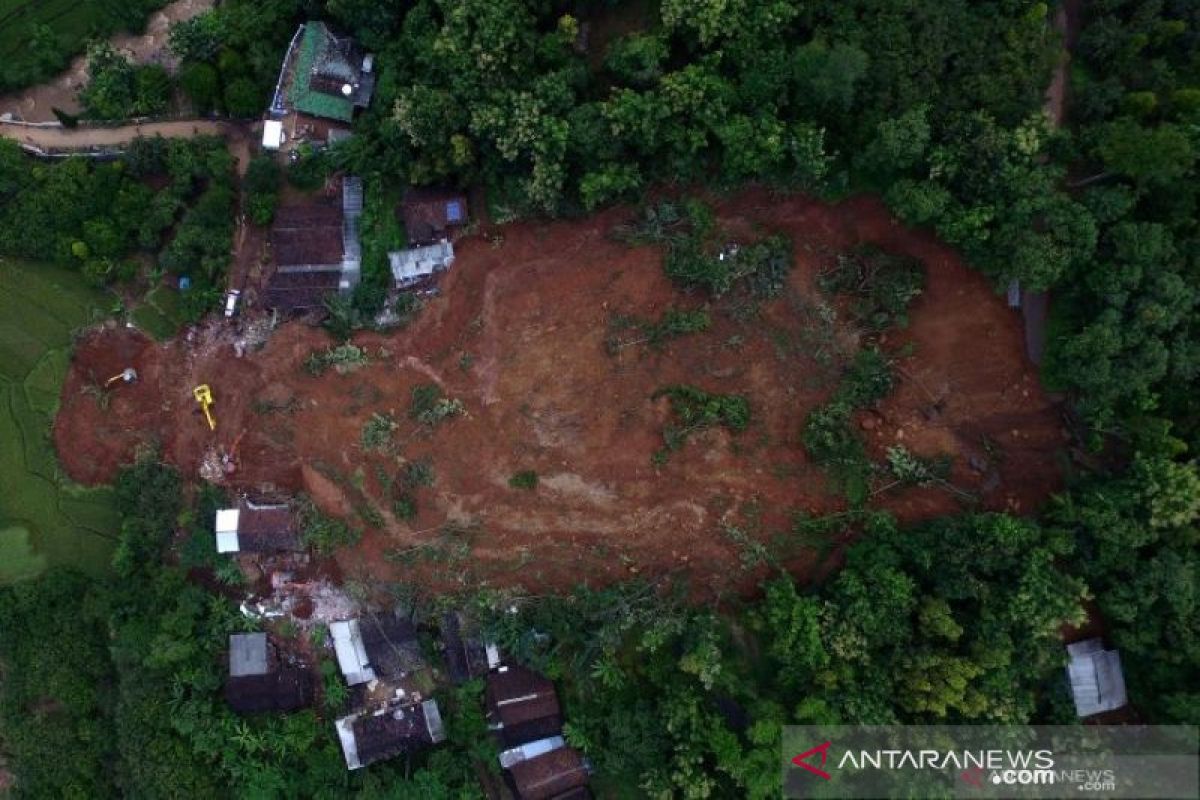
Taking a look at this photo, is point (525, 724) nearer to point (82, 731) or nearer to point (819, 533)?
point (819, 533)

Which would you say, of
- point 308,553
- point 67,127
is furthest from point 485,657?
point 67,127

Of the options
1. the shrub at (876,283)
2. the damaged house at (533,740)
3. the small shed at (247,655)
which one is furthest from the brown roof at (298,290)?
the shrub at (876,283)

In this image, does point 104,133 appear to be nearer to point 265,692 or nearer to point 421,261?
point 421,261

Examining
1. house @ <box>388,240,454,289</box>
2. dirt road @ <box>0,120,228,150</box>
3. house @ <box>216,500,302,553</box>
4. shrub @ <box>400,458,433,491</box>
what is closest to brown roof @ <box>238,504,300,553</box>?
house @ <box>216,500,302,553</box>

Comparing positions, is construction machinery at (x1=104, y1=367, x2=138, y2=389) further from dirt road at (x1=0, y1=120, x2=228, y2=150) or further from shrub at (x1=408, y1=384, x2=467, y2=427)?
shrub at (x1=408, y1=384, x2=467, y2=427)

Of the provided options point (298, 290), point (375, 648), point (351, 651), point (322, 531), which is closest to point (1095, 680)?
point (375, 648)
